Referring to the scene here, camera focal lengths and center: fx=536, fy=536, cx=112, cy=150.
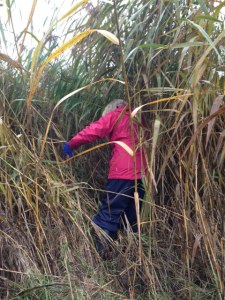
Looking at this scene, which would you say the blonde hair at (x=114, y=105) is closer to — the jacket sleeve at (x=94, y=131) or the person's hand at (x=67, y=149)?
the jacket sleeve at (x=94, y=131)

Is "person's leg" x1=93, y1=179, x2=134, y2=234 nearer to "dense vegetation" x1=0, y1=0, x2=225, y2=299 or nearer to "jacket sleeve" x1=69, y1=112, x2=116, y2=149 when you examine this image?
"dense vegetation" x1=0, y1=0, x2=225, y2=299

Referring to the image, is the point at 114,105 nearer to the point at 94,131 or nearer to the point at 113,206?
the point at 94,131

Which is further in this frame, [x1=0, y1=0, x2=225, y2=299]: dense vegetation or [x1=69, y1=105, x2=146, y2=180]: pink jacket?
[x1=69, y1=105, x2=146, y2=180]: pink jacket

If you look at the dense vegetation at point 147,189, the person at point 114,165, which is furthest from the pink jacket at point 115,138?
the dense vegetation at point 147,189

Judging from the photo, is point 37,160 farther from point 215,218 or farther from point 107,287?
point 215,218

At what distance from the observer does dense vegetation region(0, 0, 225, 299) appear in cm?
182

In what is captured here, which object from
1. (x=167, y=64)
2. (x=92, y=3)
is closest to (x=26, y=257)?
(x=167, y=64)

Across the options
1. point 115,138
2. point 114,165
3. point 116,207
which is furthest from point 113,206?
point 115,138

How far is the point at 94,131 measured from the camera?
2287 millimetres

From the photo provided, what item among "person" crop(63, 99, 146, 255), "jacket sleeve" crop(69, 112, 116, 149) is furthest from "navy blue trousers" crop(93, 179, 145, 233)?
"jacket sleeve" crop(69, 112, 116, 149)

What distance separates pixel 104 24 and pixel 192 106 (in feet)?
2.17

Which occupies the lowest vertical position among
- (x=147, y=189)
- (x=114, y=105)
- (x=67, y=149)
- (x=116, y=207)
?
(x=116, y=207)

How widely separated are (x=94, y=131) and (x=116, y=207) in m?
0.34

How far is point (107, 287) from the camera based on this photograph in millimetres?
1868
